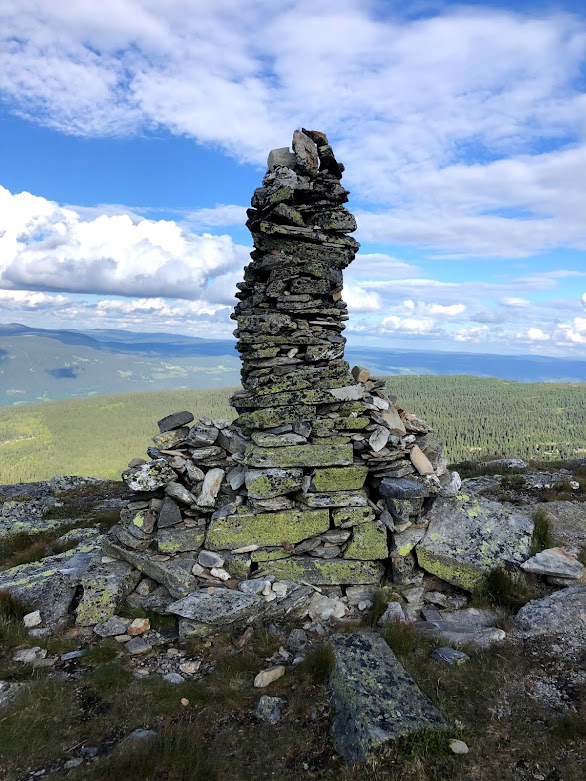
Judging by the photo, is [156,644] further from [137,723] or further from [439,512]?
[439,512]

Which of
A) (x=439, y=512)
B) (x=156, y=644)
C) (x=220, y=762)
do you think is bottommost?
(x=156, y=644)

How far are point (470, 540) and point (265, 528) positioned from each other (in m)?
5.41

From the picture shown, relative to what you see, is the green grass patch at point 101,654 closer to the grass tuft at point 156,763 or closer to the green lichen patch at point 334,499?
the grass tuft at point 156,763

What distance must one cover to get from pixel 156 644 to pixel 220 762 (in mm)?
3648

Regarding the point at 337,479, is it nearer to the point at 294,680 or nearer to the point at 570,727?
the point at 294,680

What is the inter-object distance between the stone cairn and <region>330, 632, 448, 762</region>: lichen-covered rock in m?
3.25

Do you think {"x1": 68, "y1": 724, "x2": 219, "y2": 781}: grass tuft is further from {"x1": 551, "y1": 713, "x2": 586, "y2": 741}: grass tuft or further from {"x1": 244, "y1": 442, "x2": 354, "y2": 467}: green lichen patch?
{"x1": 244, "y1": 442, "x2": 354, "y2": 467}: green lichen patch

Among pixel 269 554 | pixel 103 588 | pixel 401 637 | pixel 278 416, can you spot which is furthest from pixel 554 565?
pixel 103 588

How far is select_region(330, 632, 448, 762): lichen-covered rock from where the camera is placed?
548cm

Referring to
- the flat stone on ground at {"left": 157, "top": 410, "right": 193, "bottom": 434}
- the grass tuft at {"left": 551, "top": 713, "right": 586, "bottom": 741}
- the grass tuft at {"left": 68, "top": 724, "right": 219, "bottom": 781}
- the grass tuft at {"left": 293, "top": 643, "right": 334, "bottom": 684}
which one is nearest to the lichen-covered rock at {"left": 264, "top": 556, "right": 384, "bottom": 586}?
the grass tuft at {"left": 293, "top": 643, "right": 334, "bottom": 684}

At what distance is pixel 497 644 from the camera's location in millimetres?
7957

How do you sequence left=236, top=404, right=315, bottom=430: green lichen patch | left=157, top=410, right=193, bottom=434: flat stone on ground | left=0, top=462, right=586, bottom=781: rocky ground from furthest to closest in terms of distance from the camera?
left=157, top=410, right=193, bottom=434: flat stone on ground, left=236, top=404, right=315, bottom=430: green lichen patch, left=0, top=462, right=586, bottom=781: rocky ground

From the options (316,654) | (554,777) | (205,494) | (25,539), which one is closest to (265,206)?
(205,494)

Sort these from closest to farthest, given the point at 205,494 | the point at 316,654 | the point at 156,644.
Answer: the point at 316,654
the point at 156,644
the point at 205,494
